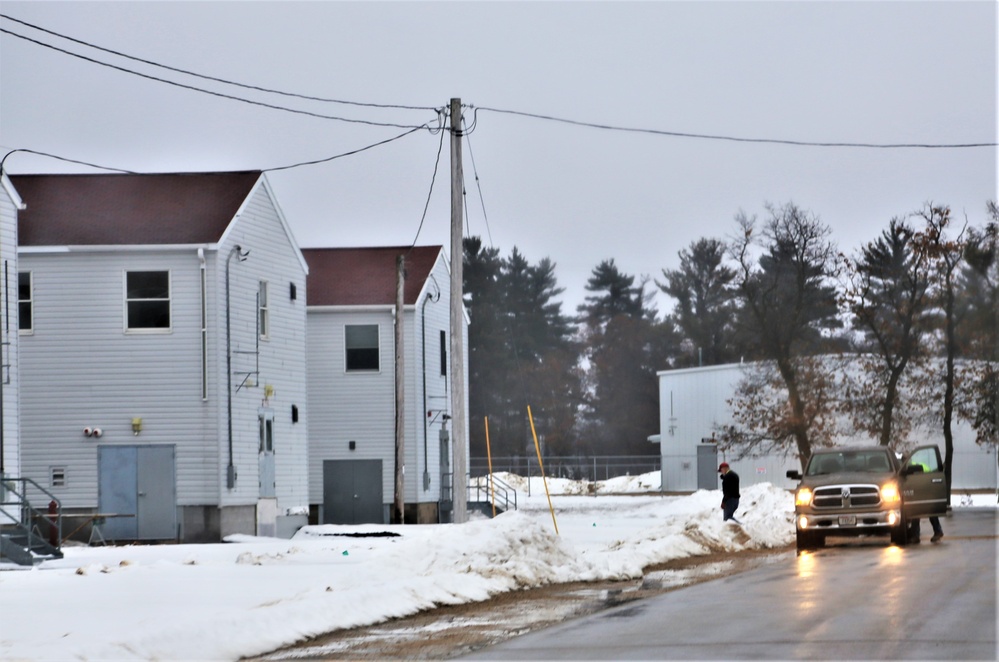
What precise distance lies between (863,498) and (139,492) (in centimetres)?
1732

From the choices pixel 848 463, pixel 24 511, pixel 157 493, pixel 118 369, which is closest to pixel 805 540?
pixel 848 463

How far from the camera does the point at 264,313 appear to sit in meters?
36.5

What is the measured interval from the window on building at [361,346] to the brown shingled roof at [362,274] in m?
0.91

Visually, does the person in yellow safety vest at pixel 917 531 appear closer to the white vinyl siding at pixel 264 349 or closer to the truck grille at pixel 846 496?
the truck grille at pixel 846 496

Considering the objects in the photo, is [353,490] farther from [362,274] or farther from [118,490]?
[118,490]

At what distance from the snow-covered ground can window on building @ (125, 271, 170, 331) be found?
7.76 meters

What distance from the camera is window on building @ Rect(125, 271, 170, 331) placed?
33719mm

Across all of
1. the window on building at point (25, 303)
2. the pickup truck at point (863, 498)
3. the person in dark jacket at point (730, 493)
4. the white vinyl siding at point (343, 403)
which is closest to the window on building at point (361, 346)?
the white vinyl siding at point (343, 403)

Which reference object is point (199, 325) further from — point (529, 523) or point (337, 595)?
point (337, 595)

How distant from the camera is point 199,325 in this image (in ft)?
110

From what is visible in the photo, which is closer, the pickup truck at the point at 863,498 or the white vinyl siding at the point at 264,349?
the pickup truck at the point at 863,498

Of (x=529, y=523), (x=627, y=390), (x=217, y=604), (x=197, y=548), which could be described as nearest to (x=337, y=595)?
(x=217, y=604)

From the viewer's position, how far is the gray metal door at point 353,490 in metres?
44.9

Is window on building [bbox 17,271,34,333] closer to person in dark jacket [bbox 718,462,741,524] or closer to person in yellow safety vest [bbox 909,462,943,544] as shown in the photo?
person in dark jacket [bbox 718,462,741,524]
